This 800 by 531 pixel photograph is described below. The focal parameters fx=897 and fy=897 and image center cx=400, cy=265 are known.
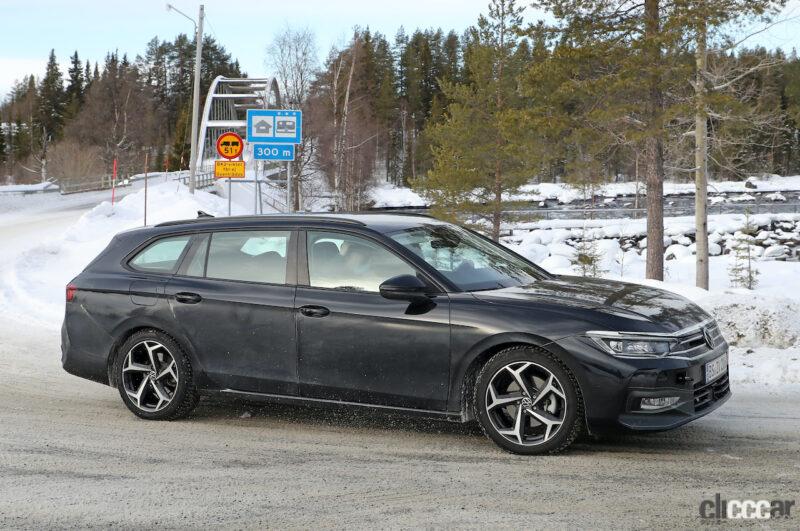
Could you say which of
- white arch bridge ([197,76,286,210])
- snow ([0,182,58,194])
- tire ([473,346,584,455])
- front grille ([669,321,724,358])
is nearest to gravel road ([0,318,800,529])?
tire ([473,346,584,455])

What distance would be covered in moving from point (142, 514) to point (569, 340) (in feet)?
8.52

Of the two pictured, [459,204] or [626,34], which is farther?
[459,204]

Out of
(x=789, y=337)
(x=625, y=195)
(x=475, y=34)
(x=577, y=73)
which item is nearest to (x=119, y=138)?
(x=625, y=195)

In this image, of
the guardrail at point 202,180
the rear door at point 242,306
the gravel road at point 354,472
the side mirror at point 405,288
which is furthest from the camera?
the guardrail at point 202,180

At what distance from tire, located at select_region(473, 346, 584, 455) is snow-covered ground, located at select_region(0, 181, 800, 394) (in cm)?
299

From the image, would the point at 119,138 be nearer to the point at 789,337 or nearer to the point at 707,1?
the point at 707,1

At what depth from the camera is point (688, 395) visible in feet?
17.5

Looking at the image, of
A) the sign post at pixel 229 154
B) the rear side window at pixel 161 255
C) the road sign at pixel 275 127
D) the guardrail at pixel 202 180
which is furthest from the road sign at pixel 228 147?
the guardrail at pixel 202 180

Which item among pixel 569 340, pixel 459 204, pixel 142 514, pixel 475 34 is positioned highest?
pixel 475 34

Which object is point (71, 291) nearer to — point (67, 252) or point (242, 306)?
point (242, 306)

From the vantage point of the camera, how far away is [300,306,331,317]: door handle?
6.10 m

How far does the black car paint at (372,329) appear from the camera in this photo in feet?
17.6

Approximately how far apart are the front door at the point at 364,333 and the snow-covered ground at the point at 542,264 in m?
3.42

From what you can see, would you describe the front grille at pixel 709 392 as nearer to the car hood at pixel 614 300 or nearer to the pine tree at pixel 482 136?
the car hood at pixel 614 300
